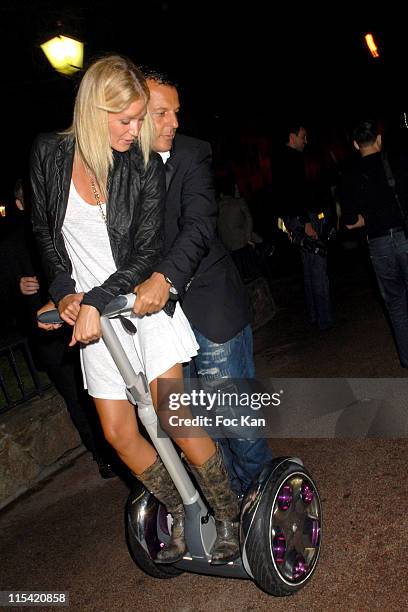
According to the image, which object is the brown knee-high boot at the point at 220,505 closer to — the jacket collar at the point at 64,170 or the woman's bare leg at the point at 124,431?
the woman's bare leg at the point at 124,431

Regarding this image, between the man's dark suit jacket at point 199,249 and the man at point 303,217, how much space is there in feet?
13.3

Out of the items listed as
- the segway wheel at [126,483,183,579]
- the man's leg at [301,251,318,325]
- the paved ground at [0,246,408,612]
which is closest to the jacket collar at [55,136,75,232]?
the segway wheel at [126,483,183,579]

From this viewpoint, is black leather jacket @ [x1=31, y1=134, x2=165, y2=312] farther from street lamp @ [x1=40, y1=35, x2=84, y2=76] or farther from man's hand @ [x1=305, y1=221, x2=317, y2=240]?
street lamp @ [x1=40, y1=35, x2=84, y2=76]

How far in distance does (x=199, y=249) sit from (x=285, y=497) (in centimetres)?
117

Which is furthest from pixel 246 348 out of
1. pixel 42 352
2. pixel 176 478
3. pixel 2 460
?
pixel 2 460

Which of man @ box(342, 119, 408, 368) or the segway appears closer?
the segway

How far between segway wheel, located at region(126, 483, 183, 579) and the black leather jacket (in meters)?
1.11

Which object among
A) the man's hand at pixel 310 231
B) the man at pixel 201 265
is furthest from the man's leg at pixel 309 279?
the man at pixel 201 265

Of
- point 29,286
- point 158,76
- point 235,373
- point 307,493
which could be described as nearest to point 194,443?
point 235,373

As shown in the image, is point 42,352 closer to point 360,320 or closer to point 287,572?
point 287,572

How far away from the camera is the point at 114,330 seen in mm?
2455

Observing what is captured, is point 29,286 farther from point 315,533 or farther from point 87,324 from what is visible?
point 315,533

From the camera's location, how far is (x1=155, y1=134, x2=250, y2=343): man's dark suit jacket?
2564 millimetres

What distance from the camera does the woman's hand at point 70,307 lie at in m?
2.32
